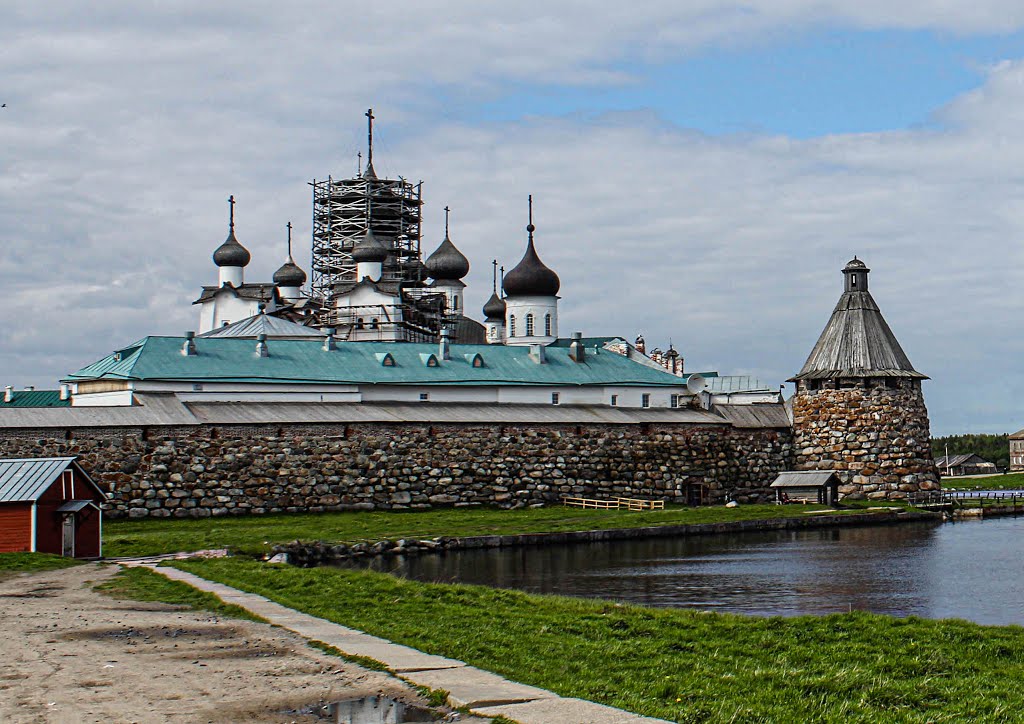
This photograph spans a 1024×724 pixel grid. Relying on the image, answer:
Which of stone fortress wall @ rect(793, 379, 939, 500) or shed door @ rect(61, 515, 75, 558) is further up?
stone fortress wall @ rect(793, 379, 939, 500)

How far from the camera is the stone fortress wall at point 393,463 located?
3200cm

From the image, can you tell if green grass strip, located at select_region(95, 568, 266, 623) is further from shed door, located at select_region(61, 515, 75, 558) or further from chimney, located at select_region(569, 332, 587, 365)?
chimney, located at select_region(569, 332, 587, 365)

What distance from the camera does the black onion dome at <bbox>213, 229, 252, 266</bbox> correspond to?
61844mm

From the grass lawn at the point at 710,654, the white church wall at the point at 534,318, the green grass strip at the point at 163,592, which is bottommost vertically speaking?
the grass lawn at the point at 710,654

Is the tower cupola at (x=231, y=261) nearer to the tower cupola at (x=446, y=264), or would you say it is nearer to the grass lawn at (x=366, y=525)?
the tower cupola at (x=446, y=264)

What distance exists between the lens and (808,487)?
4228 cm

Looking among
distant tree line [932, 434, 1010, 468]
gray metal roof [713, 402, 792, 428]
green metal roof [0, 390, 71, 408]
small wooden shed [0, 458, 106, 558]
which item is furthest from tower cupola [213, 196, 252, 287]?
distant tree line [932, 434, 1010, 468]

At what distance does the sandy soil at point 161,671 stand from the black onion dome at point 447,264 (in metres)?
53.7

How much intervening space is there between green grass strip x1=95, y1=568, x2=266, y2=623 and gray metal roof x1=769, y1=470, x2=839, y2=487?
93.4 ft

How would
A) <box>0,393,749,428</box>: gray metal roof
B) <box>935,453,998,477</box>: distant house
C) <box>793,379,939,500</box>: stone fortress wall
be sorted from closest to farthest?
<box>0,393,749,428</box>: gray metal roof, <box>793,379,939,500</box>: stone fortress wall, <box>935,453,998,477</box>: distant house

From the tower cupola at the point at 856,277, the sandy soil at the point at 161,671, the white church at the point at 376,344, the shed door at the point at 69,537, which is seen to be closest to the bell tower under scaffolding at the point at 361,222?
the white church at the point at 376,344

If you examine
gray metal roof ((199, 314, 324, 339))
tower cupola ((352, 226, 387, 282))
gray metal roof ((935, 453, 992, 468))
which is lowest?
gray metal roof ((935, 453, 992, 468))

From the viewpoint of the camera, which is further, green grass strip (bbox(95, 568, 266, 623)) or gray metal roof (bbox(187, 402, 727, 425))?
gray metal roof (bbox(187, 402, 727, 425))

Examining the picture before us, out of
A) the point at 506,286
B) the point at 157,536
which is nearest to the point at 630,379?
the point at 506,286
